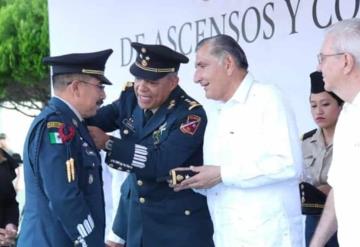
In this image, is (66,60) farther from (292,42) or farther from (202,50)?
(292,42)

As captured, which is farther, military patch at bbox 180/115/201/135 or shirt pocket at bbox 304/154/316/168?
shirt pocket at bbox 304/154/316/168

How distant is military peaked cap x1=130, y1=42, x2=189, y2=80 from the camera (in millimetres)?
3297

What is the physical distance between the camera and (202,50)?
313 cm

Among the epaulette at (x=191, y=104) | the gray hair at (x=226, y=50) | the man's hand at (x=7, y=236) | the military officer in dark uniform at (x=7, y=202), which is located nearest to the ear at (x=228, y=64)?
the gray hair at (x=226, y=50)

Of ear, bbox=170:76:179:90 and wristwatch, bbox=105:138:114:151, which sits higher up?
ear, bbox=170:76:179:90

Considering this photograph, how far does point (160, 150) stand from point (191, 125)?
0.18 metres

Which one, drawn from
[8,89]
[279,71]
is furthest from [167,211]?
[8,89]

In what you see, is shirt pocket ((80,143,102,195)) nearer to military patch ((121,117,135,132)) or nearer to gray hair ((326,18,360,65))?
military patch ((121,117,135,132))

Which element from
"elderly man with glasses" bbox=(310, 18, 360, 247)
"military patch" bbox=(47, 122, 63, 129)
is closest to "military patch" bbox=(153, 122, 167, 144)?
"military patch" bbox=(47, 122, 63, 129)

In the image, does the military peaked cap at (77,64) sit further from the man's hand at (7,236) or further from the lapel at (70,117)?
the man's hand at (7,236)

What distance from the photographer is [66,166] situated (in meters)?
2.91

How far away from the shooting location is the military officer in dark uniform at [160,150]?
126 inches

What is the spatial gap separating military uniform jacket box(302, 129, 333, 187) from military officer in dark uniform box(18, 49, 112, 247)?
0.99m

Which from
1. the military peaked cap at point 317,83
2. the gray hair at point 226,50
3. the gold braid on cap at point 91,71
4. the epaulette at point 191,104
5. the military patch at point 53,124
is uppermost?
the gray hair at point 226,50
